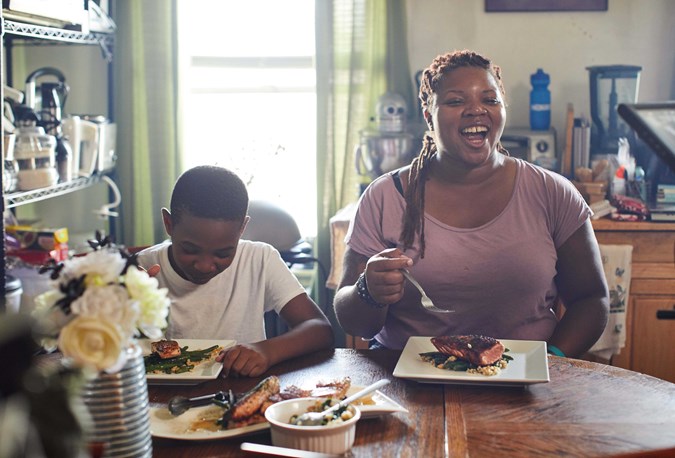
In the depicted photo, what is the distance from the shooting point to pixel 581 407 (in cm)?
142

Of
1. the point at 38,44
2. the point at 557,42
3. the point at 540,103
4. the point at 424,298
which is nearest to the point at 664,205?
the point at 540,103

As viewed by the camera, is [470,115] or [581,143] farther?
[581,143]

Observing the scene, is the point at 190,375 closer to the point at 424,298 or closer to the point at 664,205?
the point at 424,298

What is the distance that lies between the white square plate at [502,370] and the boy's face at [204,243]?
1.42 ft

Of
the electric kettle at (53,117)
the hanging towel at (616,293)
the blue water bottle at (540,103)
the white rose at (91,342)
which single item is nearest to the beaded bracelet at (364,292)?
the white rose at (91,342)

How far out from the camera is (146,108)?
3.70 metres

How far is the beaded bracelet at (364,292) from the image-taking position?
184 cm

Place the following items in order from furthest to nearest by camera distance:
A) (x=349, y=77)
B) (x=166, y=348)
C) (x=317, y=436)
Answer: (x=349, y=77), (x=166, y=348), (x=317, y=436)

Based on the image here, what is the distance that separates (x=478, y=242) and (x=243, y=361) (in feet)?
2.19

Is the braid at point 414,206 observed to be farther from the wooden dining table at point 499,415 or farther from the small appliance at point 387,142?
the small appliance at point 387,142

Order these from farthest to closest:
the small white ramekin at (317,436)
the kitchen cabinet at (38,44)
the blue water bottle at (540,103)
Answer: the blue water bottle at (540,103) < the kitchen cabinet at (38,44) < the small white ramekin at (317,436)

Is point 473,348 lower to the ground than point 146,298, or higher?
lower

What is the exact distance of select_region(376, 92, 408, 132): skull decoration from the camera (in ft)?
11.3

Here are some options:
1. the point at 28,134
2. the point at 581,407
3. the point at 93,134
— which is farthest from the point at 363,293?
the point at 93,134
